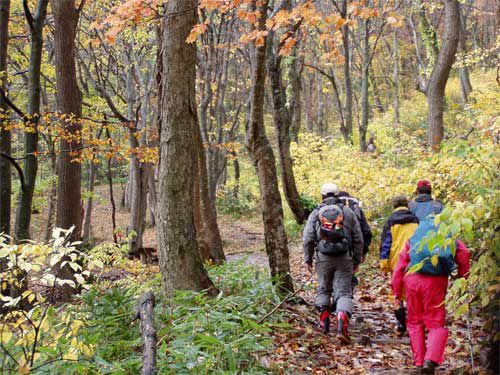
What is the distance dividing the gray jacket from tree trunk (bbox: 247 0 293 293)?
0.50m

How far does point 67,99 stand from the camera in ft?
31.1

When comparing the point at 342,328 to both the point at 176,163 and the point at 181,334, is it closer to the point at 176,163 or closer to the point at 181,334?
the point at 181,334

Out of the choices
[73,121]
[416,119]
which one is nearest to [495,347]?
[73,121]

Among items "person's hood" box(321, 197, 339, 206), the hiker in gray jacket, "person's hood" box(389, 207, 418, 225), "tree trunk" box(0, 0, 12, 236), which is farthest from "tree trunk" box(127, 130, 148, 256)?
"person's hood" box(389, 207, 418, 225)

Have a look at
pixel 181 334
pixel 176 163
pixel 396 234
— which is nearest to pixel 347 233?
pixel 396 234

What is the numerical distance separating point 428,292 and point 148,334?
2791mm

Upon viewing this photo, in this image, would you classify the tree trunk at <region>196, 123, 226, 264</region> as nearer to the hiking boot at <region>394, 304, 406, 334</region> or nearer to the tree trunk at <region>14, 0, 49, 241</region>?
the tree trunk at <region>14, 0, 49, 241</region>

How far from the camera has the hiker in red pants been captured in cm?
445

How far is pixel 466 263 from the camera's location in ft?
14.6

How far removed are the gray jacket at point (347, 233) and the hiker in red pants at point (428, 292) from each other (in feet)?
4.20

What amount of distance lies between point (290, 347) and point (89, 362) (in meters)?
2.16

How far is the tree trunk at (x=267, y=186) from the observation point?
6543mm

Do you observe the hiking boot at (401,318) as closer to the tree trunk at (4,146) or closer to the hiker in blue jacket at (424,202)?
the hiker in blue jacket at (424,202)

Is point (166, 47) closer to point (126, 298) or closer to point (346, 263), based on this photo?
point (126, 298)
